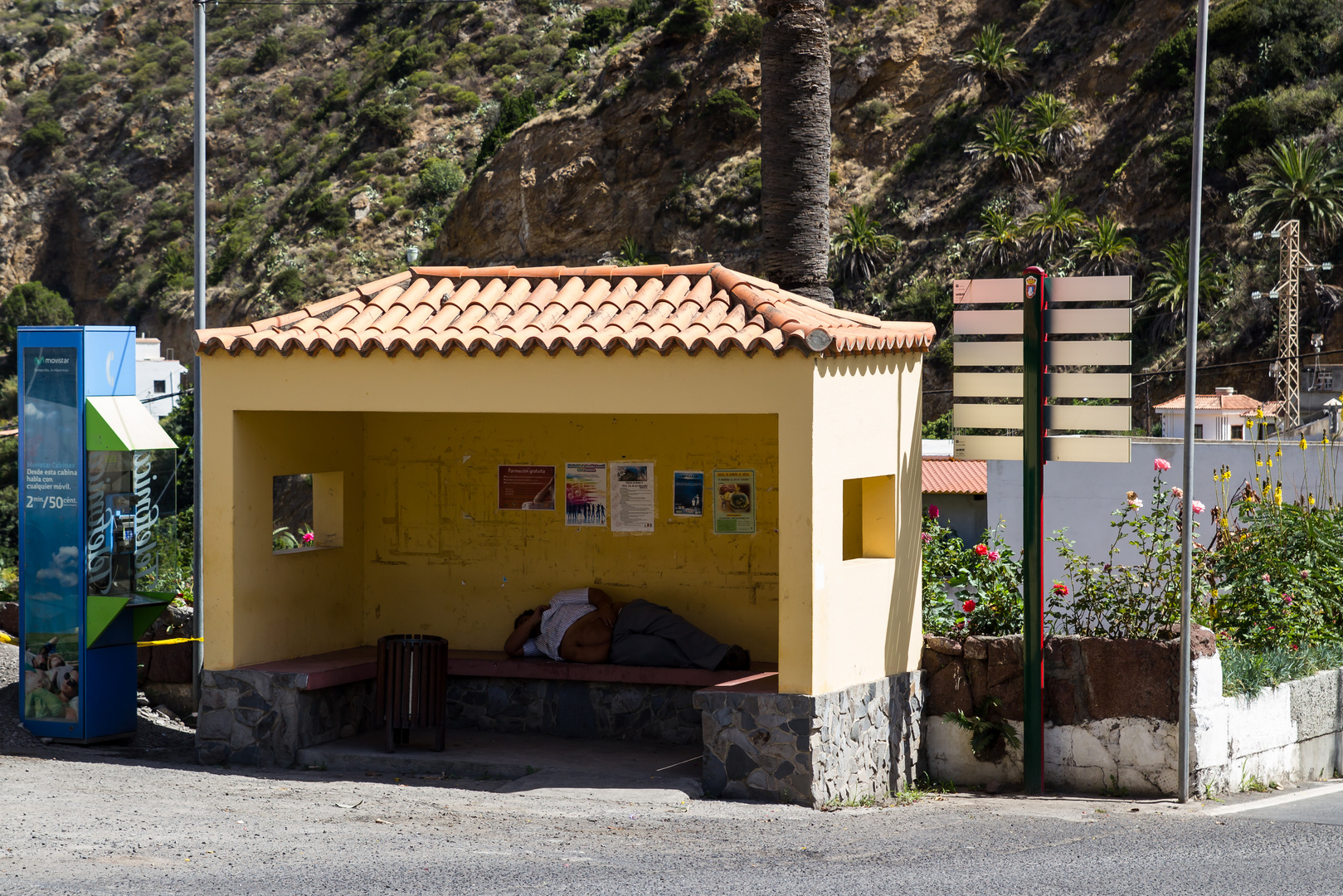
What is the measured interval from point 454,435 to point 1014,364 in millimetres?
4210

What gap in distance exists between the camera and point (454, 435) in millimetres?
10055

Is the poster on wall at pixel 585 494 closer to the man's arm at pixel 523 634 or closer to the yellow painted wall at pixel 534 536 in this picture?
the yellow painted wall at pixel 534 536

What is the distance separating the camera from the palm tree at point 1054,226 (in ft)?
140

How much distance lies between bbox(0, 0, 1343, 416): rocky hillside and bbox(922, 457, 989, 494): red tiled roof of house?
6.15 meters

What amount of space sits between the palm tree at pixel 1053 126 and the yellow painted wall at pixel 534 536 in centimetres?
4002

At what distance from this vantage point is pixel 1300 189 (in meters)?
38.4

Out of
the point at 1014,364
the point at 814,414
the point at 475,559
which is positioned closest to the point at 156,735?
the point at 475,559

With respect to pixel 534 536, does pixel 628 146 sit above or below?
above

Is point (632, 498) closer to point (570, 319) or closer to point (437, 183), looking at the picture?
point (570, 319)

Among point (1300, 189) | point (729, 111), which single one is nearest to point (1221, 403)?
point (1300, 189)

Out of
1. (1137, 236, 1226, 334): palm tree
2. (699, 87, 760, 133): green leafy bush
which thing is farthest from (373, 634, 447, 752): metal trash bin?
(699, 87, 760, 133): green leafy bush

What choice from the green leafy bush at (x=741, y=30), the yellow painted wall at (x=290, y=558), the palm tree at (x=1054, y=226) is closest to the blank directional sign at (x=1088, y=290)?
the yellow painted wall at (x=290, y=558)

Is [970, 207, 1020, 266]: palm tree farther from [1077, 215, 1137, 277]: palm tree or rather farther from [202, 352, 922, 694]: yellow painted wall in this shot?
[202, 352, 922, 694]: yellow painted wall

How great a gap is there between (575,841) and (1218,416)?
2853 centimetres
